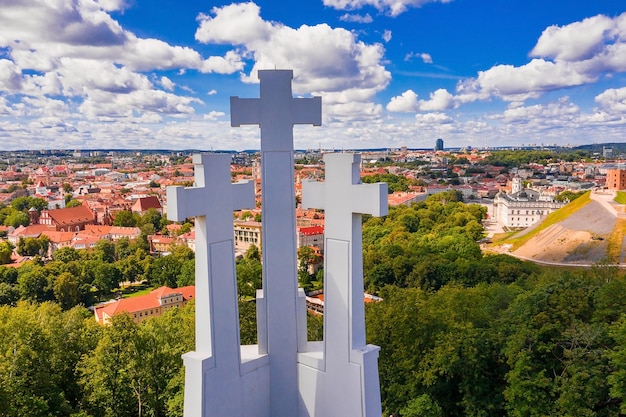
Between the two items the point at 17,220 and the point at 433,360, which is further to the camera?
the point at 17,220

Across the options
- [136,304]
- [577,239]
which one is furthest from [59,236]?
[577,239]

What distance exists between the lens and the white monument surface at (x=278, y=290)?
5.93 m

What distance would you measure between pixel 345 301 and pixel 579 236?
64.4 metres

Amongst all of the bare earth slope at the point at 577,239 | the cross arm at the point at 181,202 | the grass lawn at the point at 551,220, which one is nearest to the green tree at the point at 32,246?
the bare earth slope at the point at 577,239

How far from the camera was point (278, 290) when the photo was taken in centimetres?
670

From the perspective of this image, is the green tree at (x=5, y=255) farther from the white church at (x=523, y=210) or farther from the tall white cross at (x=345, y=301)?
the white church at (x=523, y=210)

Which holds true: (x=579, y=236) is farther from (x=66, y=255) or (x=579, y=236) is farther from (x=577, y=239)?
(x=66, y=255)

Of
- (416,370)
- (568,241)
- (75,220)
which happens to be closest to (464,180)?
(568,241)

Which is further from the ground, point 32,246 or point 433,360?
point 433,360

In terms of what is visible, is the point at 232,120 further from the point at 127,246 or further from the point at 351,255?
the point at 127,246

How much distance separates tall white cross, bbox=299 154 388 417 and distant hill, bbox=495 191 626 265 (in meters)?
54.5

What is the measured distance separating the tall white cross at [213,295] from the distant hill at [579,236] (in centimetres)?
5560

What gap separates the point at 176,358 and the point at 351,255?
10.9 metres

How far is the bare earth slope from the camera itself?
5697cm
